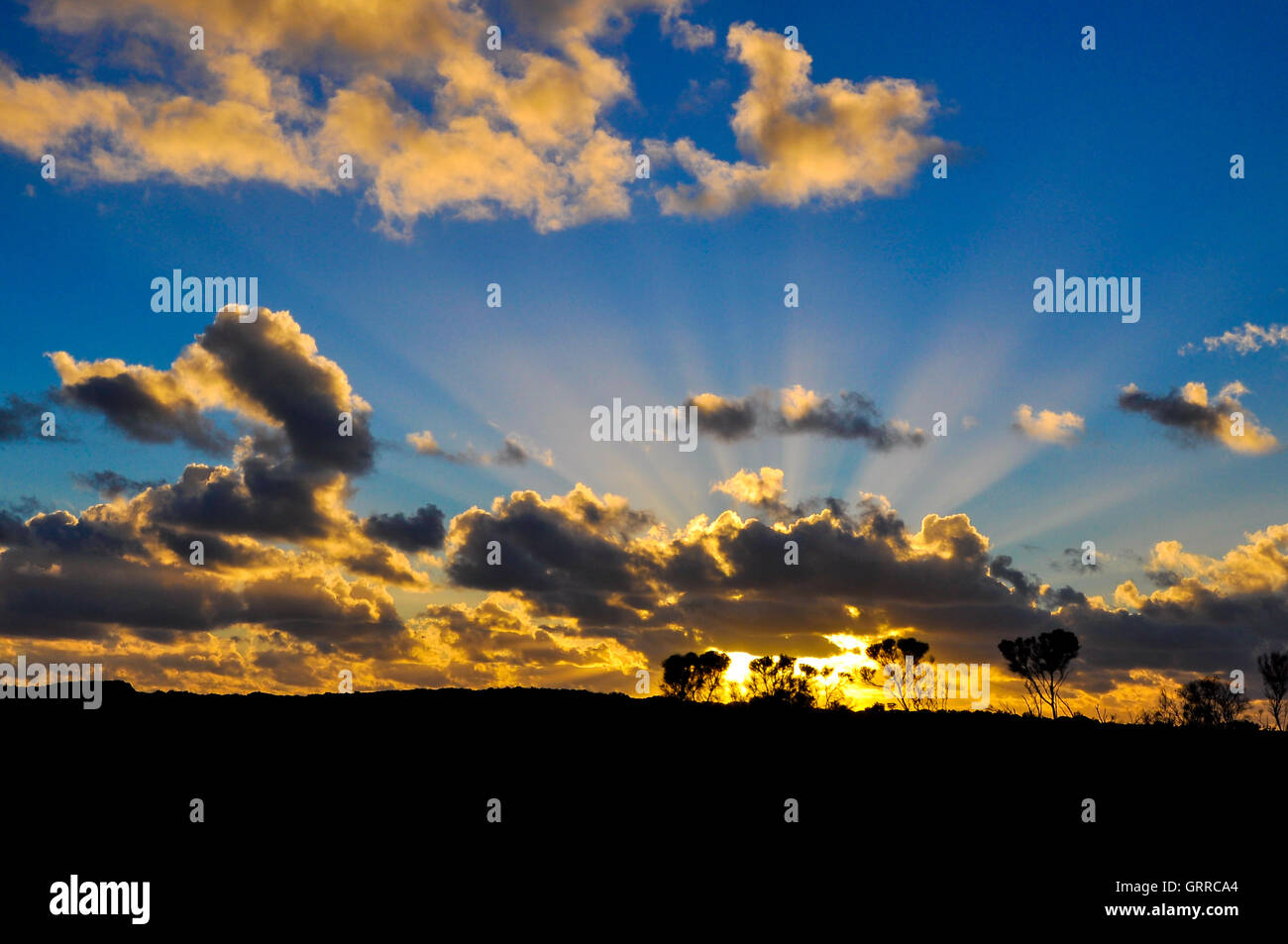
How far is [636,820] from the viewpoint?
25.4 m

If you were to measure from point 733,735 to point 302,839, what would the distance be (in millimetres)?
16034

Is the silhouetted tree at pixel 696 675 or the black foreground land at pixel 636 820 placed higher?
the black foreground land at pixel 636 820

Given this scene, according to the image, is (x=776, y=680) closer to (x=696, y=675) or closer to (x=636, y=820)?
(x=696, y=675)

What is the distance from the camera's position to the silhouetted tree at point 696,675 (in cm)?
10825

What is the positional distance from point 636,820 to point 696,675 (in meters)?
85.3

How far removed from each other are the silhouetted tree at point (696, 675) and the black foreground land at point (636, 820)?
72421 millimetres

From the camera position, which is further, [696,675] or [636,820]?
[696,675]

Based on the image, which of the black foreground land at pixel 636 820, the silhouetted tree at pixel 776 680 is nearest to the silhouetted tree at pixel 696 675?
the silhouetted tree at pixel 776 680

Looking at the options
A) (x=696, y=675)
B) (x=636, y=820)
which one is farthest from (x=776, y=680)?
(x=636, y=820)

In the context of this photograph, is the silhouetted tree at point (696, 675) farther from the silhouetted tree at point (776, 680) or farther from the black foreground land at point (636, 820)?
the black foreground land at point (636, 820)

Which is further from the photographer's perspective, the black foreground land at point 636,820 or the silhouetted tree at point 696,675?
the silhouetted tree at point 696,675
